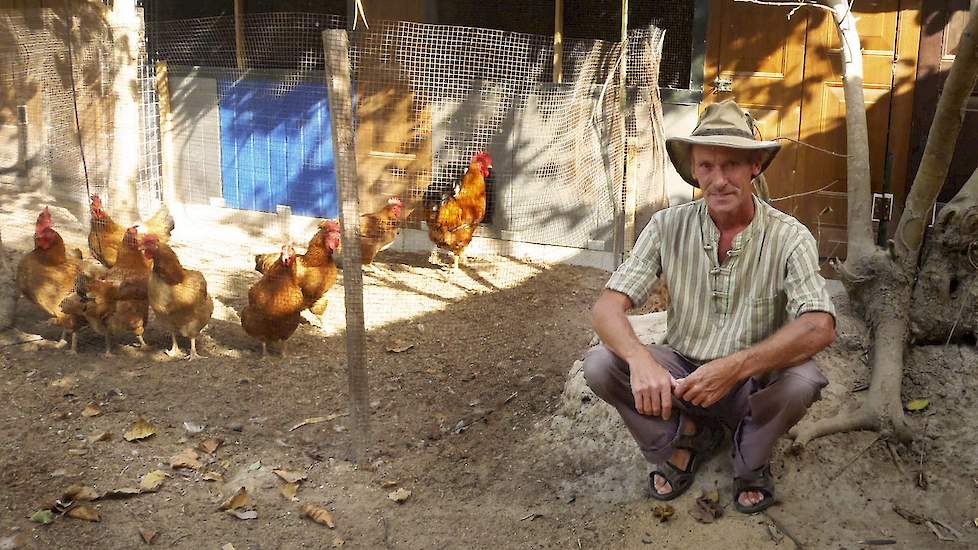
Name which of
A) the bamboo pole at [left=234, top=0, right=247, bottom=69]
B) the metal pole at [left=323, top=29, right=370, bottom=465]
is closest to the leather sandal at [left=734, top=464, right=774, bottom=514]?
the metal pole at [left=323, top=29, right=370, bottom=465]

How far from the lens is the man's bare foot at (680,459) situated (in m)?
3.34

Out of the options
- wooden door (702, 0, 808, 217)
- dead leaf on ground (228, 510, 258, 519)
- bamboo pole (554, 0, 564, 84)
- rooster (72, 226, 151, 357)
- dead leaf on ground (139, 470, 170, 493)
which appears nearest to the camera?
dead leaf on ground (228, 510, 258, 519)

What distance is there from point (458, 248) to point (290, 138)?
6.49 ft

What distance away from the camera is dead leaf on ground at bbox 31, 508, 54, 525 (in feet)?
11.2

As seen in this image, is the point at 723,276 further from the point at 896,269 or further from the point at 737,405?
the point at 896,269

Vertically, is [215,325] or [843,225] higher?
[843,225]

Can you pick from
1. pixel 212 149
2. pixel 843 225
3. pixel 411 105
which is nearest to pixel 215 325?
pixel 411 105

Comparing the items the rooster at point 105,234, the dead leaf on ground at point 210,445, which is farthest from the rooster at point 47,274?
the dead leaf on ground at point 210,445

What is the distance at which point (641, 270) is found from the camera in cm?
319

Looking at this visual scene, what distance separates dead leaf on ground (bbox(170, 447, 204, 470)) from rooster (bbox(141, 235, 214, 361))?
4.63ft

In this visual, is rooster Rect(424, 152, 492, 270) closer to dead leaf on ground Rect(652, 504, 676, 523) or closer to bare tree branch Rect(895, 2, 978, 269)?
bare tree branch Rect(895, 2, 978, 269)

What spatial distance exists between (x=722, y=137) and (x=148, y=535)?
8.38 ft

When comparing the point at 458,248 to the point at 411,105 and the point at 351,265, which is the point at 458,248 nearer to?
the point at 411,105

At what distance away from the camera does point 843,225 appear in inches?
269
